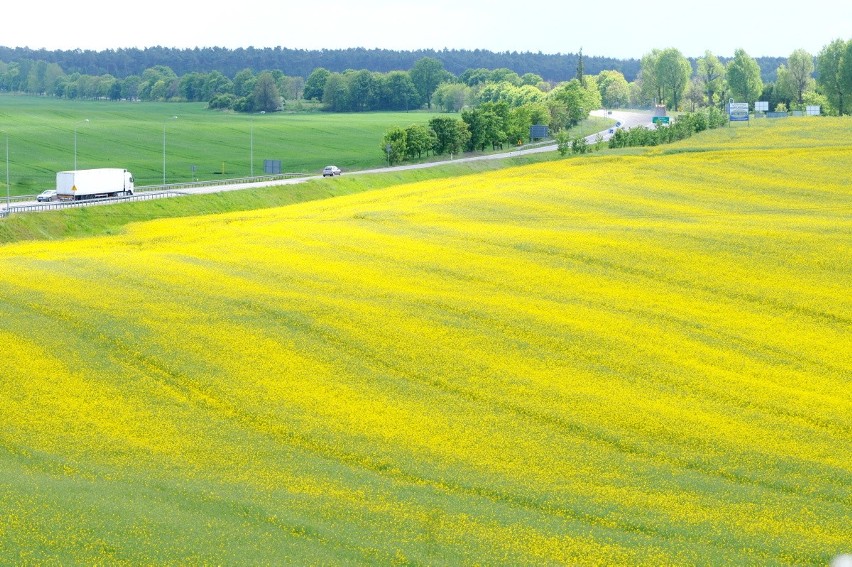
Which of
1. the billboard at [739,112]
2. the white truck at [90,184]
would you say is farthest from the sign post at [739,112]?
the white truck at [90,184]

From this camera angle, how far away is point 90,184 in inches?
4331

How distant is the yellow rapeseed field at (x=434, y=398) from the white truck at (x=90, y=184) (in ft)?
121

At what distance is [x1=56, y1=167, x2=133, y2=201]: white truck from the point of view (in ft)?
356

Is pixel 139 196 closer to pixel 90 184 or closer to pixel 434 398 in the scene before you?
pixel 90 184

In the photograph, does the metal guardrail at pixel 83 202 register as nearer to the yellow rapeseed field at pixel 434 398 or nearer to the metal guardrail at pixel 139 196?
the metal guardrail at pixel 139 196

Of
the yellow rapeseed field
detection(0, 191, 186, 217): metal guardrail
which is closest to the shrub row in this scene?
detection(0, 191, 186, 217): metal guardrail

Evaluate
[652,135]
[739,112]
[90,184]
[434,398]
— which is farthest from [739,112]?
[434,398]

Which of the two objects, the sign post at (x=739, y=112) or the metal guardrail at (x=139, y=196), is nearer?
the metal guardrail at (x=139, y=196)

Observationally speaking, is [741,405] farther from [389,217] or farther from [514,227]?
[389,217]

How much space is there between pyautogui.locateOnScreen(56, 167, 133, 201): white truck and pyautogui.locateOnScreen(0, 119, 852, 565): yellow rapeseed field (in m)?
36.8

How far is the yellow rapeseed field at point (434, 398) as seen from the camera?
29.7 meters

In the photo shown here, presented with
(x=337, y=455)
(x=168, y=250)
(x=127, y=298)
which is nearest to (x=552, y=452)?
(x=337, y=455)

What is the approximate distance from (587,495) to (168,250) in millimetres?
44296

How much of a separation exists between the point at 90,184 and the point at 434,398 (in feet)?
254
